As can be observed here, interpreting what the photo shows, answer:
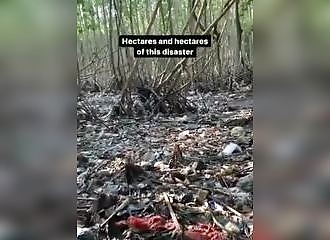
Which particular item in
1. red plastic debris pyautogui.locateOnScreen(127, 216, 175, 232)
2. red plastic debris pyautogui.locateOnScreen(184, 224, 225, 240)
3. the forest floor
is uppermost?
the forest floor

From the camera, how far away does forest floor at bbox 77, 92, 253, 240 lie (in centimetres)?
168

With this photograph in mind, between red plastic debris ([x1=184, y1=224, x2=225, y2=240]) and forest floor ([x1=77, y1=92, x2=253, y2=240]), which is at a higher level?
forest floor ([x1=77, y1=92, x2=253, y2=240])

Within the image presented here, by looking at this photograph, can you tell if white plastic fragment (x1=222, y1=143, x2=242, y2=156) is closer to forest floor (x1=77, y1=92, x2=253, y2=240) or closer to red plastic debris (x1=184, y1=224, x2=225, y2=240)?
forest floor (x1=77, y1=92, x2=253, y2=240)

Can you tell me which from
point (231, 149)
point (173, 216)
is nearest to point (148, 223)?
point (173, 216)

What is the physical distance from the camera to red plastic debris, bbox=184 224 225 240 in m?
1.69

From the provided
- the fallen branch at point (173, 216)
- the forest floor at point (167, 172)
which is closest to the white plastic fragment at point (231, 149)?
the forest floor at point (167, 172)

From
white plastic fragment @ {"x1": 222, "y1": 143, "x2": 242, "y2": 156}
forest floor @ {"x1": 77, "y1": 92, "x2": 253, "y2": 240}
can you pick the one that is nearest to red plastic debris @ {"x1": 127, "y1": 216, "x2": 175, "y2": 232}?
forest floor @ {"x1": 77, "y1": 92, "x2": 253, "y2": 240}

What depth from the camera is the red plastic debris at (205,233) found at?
1687mm

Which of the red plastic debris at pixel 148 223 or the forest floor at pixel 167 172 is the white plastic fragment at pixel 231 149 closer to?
the forest floor at pixel 167 172

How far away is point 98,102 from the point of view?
A: 168 cm
